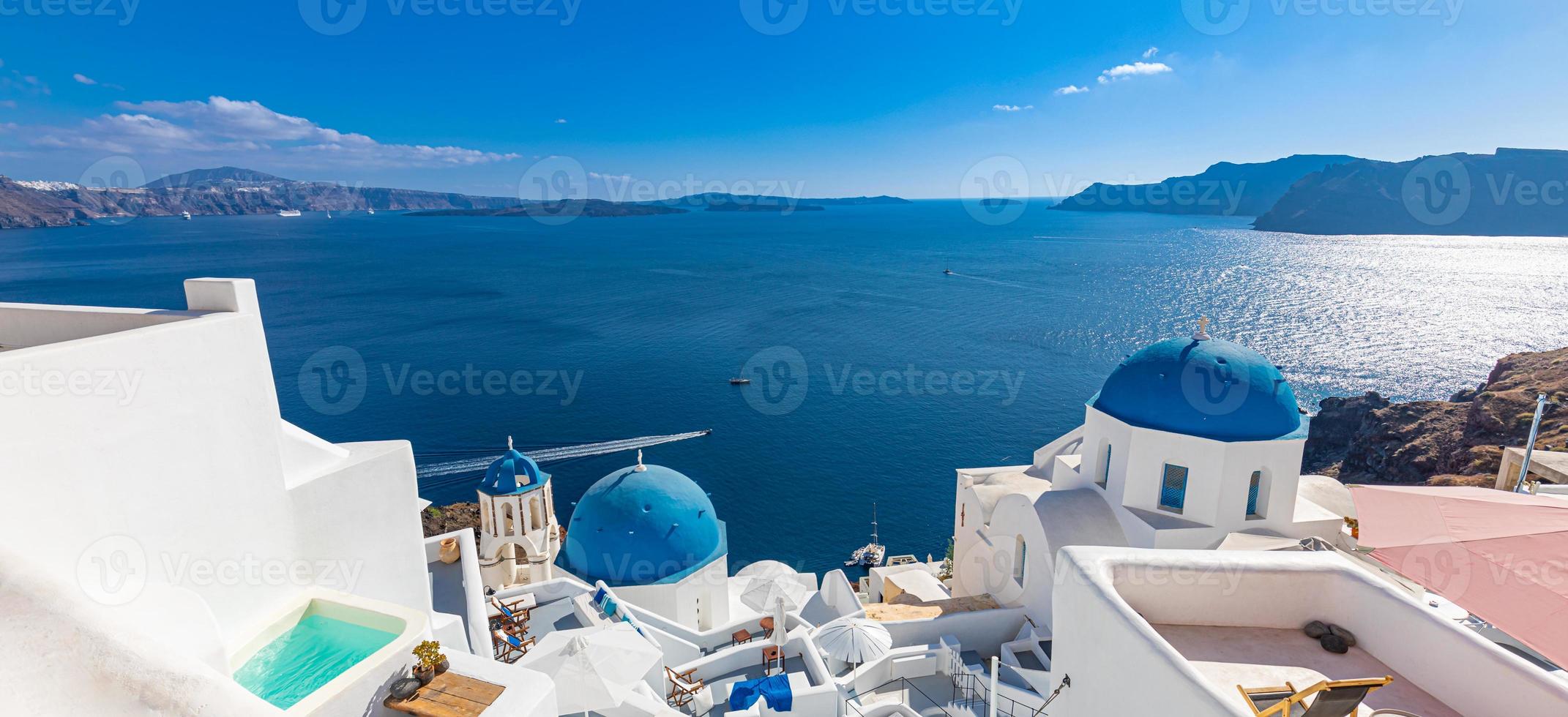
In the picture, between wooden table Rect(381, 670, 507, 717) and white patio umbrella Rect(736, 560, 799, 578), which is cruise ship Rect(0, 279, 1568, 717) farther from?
white patio umbrella Rect(736, 560, 799, 578)

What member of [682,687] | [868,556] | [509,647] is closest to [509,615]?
[509,647]

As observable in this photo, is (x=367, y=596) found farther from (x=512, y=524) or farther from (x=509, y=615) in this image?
(x=512, y=524)

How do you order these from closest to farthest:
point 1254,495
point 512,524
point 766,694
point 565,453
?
point 766,694, point 1254,495, point 512,524, point 565,453

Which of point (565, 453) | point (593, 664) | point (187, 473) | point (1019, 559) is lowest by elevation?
point (565, 453)

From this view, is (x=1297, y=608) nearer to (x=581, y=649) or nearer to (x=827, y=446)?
(x=581, y=649)

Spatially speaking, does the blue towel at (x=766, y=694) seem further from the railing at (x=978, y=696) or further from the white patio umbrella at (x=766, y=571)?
the white patio umbrella at (x=766, y=571)

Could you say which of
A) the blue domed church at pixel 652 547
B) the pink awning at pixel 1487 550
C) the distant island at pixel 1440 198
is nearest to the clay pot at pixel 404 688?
Answer: the pink awning at pixel 1487 550
